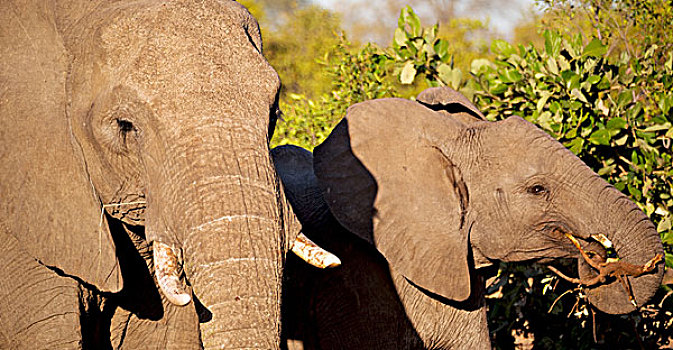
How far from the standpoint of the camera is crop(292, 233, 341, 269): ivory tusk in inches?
85.8

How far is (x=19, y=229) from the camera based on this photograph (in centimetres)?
250

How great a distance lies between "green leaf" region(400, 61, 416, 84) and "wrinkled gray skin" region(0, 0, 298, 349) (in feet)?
5.57

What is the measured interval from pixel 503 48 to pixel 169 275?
2.82 m

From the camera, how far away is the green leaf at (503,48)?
442 cm

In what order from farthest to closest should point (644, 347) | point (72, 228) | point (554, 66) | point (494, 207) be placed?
point (644, 347), point (554, 66), point (494, 207), point (72, 228)

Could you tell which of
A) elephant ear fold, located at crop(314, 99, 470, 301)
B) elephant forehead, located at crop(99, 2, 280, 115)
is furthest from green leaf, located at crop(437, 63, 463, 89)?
elephant forehead, located at crop(99, 2, 280, 115)

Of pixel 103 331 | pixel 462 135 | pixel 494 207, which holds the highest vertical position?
pixel 462 135

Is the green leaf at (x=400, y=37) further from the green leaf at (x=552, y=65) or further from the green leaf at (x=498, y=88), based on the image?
the green leaf at (x=552, y=65)

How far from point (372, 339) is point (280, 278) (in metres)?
1.33

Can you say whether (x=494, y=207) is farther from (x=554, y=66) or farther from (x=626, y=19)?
(x=626, y=19)

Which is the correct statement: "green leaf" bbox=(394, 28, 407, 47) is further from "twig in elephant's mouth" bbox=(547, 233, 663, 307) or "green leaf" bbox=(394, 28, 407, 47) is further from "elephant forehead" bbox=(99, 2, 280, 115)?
"elephant forehead" bbox=(99, 2, 280, 115)

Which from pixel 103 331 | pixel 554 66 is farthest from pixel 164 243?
pixel 554 66

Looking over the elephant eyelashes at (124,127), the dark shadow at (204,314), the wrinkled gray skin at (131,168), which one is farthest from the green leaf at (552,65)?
the dark shadow at (204,314)

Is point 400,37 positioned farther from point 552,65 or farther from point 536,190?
point 536,190
